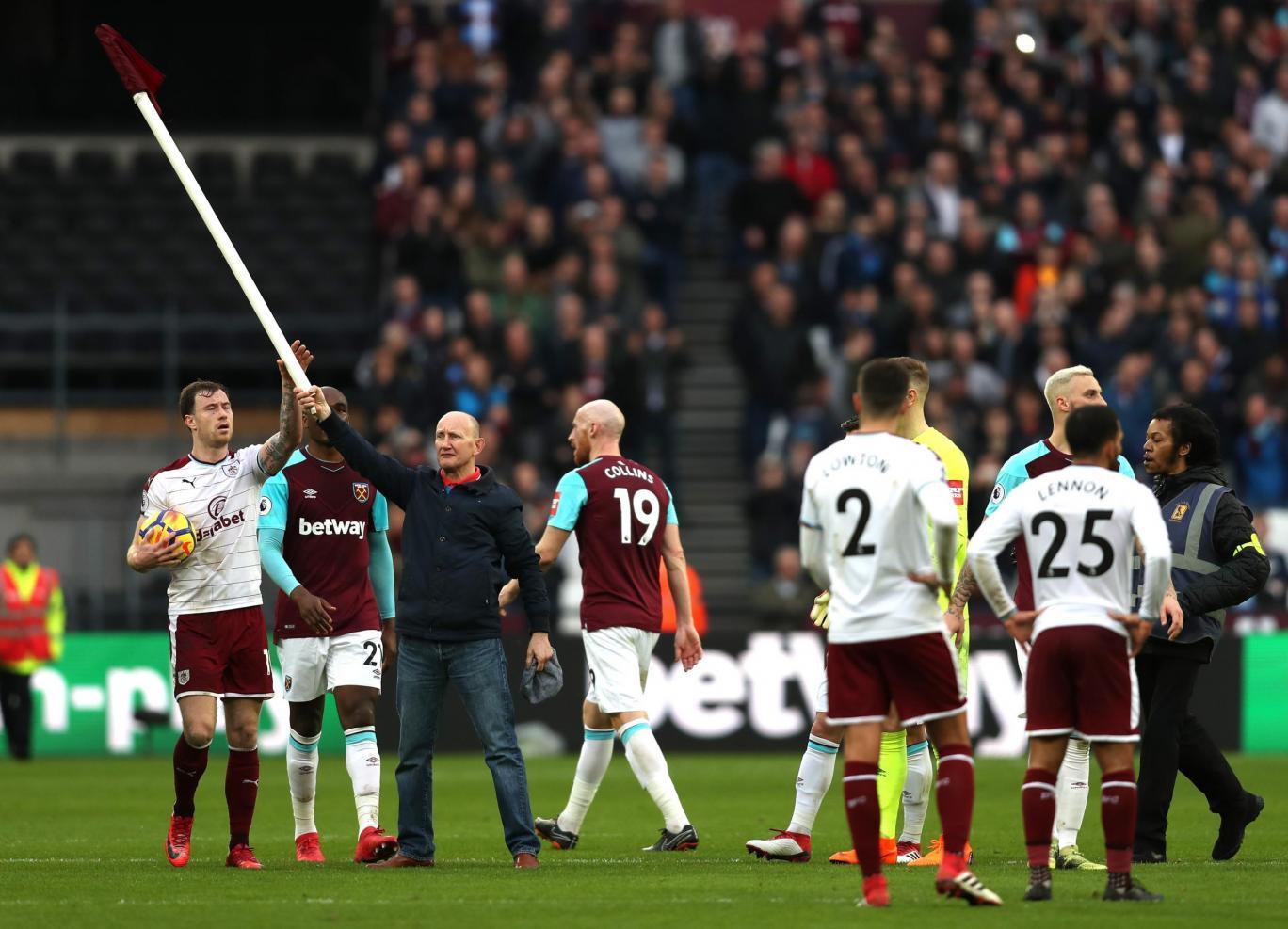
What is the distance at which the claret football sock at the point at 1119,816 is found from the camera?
963 centimetres

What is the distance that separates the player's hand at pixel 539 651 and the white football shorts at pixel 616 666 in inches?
31.3

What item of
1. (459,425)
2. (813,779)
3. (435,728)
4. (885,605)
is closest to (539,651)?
(435,728)

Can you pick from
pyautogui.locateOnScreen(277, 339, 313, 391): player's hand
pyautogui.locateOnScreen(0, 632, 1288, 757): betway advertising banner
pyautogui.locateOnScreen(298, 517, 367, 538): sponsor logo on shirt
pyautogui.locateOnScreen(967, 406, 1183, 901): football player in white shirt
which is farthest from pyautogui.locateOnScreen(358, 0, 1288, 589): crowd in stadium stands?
pyautogui.locateOnScreen(967, 406, 1183, 901): football player in white shirt

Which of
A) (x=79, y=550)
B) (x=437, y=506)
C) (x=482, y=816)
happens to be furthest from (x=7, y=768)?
(x=437, y=506)

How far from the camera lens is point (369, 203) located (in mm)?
28828

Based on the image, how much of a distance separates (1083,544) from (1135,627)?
42 centimetres

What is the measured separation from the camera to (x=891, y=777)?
11.9m

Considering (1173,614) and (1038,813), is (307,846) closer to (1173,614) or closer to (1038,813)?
(1038,813)

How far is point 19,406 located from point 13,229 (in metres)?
3.09

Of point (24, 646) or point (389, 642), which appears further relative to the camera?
point (24, 646)

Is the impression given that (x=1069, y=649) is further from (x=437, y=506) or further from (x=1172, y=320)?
(x=1172, y=320)

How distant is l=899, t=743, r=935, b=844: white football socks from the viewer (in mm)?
11977

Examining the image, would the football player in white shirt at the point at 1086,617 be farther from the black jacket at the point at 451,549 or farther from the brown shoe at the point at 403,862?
the brown shoe at the point at 403,862

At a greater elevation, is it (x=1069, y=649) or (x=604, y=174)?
(x=604, y=174)
